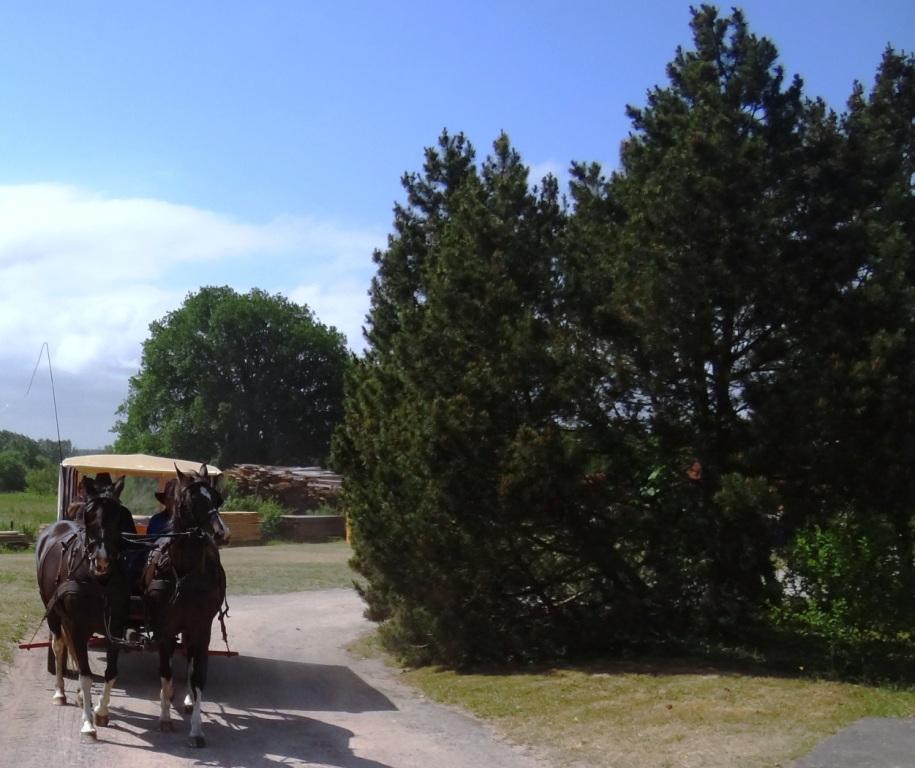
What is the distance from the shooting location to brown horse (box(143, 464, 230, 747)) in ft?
33.8

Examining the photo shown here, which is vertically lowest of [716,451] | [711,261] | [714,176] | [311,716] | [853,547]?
[311,716]

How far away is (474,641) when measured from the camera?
1392 cm

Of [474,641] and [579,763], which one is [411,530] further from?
[579,763]

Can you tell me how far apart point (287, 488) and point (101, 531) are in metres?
38.7

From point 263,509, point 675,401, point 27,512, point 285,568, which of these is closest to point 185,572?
point 675,401

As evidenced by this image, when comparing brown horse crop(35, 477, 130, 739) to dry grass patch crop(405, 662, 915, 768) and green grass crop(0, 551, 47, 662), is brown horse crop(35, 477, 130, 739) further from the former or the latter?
dry grass patch crop(405, 662, 915, 768)

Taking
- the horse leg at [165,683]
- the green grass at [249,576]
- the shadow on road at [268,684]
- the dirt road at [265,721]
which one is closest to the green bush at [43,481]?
the green grass at [249,576]

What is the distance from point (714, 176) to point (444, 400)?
4.18 metres

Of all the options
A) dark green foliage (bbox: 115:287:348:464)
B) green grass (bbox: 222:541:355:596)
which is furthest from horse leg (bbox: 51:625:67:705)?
dark green foliage (bbox: 115:287:348:464)

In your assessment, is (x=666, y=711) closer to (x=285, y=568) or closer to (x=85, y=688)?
(x=85, y=688)

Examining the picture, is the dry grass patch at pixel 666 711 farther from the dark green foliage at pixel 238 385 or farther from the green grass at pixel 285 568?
the dark green foliage at pixel 238 385

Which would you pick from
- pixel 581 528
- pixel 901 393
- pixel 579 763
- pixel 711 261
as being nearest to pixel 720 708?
pixel 579 763

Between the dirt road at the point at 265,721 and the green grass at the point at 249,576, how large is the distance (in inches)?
102

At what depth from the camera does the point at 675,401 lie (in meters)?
13.5
